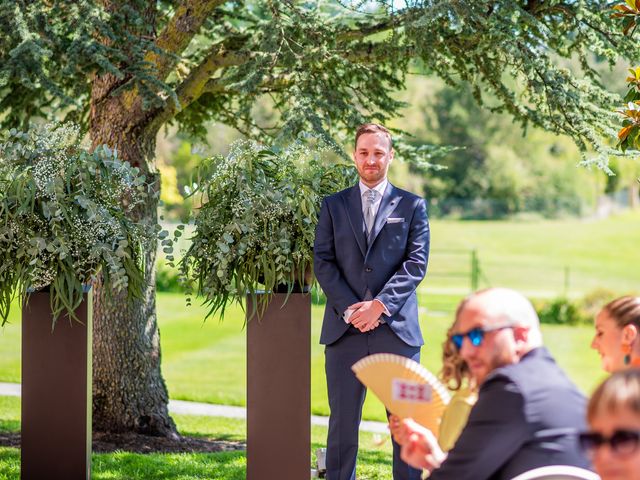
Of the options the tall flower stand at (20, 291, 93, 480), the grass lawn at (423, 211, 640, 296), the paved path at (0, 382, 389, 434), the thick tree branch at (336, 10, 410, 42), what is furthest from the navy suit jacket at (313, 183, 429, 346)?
the grass lawn at (423, 211, 640, 296)

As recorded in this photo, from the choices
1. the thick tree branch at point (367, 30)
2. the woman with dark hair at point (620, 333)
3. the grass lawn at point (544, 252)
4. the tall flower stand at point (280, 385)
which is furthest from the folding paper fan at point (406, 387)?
the grass lawn at point (544, 252)

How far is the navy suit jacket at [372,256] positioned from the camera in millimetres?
4457

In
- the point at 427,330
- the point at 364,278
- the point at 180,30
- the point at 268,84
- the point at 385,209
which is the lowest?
the point at 427,330

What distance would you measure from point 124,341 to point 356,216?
3.16 meters

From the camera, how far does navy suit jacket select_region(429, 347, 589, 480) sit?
2.38 m

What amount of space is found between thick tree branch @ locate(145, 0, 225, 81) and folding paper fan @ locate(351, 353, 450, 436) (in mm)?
4460

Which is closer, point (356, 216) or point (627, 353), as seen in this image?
point (627, 353)

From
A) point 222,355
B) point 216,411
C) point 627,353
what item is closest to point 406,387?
point 627,353

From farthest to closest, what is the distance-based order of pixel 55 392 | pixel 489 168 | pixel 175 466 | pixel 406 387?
pixel 489 168 < pixel 175 466 < pixel 55 392 < pixel 406 387

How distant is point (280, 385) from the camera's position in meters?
4.58

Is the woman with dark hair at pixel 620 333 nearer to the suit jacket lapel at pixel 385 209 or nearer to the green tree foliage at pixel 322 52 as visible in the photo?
the suit jacket lapel at pixel 385 209

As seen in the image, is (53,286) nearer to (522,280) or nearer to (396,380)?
(396,380)

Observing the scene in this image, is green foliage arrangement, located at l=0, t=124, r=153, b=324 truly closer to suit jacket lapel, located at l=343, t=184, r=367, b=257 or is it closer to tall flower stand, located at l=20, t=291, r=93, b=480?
tall flower stand, located at l=20, t=291, r=93, b=480

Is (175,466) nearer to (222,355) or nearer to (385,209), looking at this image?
(385,209)
